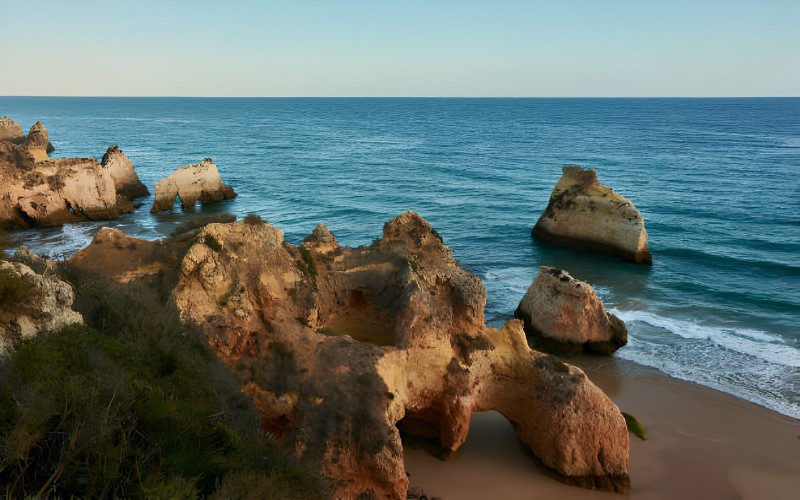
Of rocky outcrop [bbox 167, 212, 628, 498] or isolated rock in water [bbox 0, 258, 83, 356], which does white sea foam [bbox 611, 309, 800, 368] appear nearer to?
rocky outcrop [bbox 167, 212, 628, 498]

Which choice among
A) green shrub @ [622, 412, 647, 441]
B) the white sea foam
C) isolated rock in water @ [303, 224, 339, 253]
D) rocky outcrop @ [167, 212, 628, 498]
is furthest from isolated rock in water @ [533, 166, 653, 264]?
isolated rock in water @ [303, 224, 339, 253]

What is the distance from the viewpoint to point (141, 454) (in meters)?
7.13

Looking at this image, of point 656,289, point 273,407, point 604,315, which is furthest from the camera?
point 656,289

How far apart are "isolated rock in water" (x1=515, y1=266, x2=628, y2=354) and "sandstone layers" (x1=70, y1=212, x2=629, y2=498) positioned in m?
7.25

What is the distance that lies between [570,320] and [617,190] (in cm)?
3648

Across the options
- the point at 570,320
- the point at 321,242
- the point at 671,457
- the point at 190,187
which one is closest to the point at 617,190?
the point at 570,320

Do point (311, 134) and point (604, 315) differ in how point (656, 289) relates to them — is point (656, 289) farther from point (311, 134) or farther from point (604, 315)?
point (311, 134)

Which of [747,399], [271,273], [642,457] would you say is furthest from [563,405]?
[747,399]

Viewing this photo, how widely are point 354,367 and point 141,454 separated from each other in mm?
6513

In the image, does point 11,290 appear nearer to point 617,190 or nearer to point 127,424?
point 127,424

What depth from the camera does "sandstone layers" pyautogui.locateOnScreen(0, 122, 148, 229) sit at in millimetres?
40625

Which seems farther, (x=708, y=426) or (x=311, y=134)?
(x=311, y=134)

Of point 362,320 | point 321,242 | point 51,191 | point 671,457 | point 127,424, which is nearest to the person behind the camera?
point 127,424

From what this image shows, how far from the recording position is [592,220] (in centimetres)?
3619
